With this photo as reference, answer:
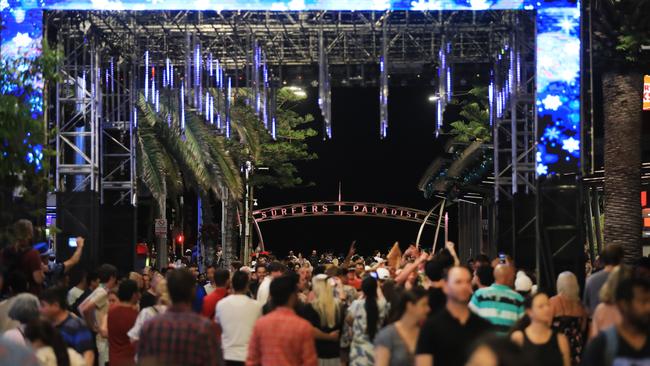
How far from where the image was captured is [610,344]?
8039 millimetres

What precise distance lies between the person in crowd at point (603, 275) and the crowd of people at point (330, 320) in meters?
0.02

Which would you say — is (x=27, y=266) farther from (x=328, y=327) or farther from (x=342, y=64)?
(x=342, y=64)

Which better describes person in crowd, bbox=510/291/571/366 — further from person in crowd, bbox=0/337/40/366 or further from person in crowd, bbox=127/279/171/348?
person in crowd, bbox=127/279/171/348

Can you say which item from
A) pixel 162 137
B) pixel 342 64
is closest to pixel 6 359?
pixel 342 64

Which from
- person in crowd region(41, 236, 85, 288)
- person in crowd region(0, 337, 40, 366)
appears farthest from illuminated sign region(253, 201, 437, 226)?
person in crowd region(0, 337, 40, 366)

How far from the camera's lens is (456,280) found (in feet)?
29.4

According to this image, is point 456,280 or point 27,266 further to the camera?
point 27,266

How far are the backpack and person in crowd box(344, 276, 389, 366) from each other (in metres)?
4.00

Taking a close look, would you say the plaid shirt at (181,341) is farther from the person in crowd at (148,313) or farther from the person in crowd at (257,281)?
the person in crowd at (257,281)

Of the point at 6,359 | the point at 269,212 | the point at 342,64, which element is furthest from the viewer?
the point at 269,212

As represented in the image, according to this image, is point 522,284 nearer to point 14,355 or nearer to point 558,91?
point 558,91

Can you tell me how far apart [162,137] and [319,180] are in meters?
45.3

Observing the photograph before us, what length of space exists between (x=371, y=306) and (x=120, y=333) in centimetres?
278

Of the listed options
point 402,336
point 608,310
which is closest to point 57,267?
point 402,336
